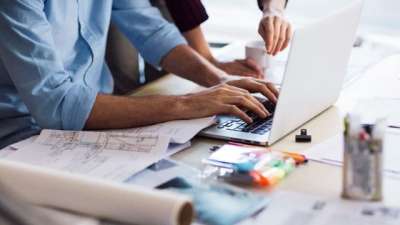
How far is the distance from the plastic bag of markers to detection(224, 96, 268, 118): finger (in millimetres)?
346

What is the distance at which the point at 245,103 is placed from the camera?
5.01 ft

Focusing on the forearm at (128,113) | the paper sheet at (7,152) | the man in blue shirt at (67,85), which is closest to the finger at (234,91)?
the man in blue shirt at (67,85)

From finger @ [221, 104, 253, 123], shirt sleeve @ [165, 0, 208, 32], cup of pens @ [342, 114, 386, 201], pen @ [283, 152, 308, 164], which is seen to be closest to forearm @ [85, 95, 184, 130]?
finger @ [221, 104, 253, 123]

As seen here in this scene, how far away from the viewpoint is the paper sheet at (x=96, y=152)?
129cm

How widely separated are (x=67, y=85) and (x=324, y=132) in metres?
0.54

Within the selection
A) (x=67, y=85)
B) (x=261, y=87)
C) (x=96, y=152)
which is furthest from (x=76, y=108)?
(x=261, y=87)

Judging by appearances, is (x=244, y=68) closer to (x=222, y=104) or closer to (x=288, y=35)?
(x=288, y=35)

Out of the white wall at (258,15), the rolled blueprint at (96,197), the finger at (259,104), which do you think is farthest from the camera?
the white wall at (258,15)

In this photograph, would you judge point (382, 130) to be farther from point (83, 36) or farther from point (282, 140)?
point (83, 36)

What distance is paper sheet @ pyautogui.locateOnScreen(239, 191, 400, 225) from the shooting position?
1.07 metres

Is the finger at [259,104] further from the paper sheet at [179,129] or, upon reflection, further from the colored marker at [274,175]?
the colored marker at [274,175]

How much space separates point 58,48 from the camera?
164 cm

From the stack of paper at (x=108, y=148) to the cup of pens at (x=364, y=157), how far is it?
1.22 feet

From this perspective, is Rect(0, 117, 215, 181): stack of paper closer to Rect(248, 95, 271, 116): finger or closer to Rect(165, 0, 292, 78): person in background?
Rect(248, 95, 271, 116): finger
